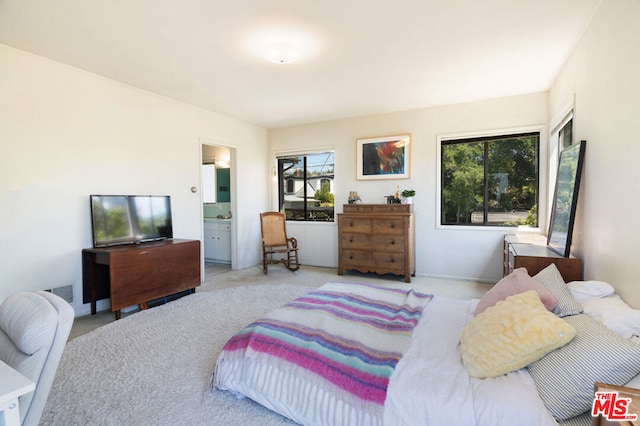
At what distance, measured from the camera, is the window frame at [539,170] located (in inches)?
160

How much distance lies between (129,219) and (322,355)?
318cm

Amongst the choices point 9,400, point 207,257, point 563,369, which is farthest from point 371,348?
point 207,257

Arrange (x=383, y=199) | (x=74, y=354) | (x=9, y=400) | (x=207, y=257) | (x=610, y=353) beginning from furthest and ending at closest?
1. (x=207, y=257)
2. (x=383, y=199)
3. (x=74, y=354)
4. (x=610, y=353)
5. (x=9, y=400)

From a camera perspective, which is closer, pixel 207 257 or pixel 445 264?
pixel 445 264

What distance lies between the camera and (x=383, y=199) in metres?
5.08

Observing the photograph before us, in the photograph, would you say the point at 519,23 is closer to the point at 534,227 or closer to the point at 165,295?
the point at 534,227

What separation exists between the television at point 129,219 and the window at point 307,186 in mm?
2480

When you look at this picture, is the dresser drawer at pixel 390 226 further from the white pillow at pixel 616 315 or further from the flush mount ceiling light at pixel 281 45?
the white pillow at pixel 616 315

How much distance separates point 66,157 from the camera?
320 cm

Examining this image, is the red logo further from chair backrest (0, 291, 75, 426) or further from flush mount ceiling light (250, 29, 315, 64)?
flush mount ceiling light (250, 29, 315, 64)

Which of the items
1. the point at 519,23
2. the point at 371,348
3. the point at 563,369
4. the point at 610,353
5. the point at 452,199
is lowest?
the point at 371,348

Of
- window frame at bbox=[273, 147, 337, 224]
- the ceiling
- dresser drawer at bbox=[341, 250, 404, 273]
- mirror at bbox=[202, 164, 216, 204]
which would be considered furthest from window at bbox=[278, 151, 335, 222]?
the ceiling

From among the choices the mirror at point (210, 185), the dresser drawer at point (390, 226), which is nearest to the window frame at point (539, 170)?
the dresser drawer at point (390, 226)

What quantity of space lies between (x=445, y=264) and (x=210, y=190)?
4971 mm
